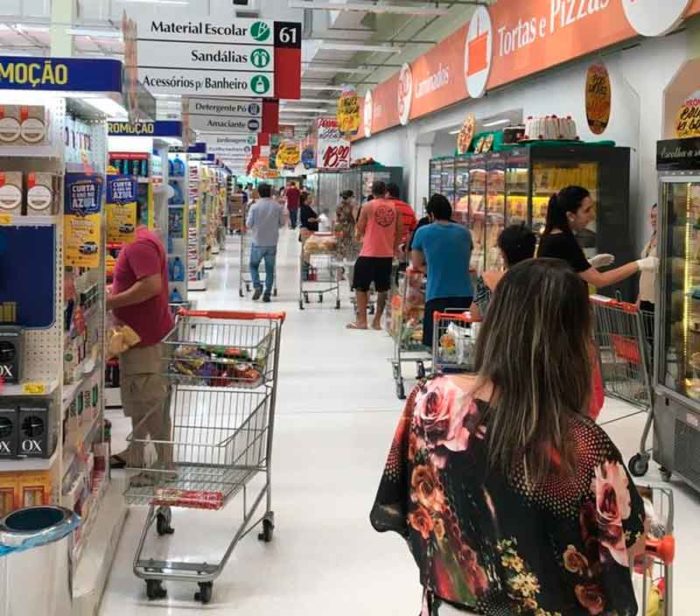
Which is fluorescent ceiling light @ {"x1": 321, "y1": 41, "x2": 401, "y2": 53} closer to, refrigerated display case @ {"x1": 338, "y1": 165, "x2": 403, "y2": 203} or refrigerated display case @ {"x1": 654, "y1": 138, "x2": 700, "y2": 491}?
refrigerated display case @ {"x1": 338, "y1": 165, "x2": 403, "y2": 203}

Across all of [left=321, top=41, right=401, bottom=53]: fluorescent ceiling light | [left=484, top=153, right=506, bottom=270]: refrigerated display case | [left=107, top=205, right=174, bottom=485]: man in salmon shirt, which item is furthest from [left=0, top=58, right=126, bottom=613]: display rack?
[left=321, top=41, right=401, bottom=53]: fluorescent ceiling light

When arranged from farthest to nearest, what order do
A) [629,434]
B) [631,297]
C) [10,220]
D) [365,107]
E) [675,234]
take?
[365,107]
[631,297]
[629,434]
[675,234]
[10,220]

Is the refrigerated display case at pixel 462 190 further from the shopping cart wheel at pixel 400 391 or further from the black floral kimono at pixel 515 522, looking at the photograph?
the black floral kimono at pixel 515 522

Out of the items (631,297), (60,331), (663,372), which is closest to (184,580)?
(60,331)

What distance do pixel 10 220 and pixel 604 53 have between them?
729 centimetres

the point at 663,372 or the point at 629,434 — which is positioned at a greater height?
the point at 663,372

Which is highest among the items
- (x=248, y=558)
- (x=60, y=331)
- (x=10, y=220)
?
(x=10, y=220)

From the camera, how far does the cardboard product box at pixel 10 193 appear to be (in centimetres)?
325

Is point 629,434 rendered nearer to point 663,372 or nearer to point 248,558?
point 663,372

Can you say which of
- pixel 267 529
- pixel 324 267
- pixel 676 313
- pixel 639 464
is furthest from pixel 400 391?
pixel 324 267

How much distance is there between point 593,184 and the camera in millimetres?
8711

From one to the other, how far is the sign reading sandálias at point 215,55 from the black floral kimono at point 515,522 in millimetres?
7594

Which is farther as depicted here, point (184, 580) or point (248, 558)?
point (248, 558)

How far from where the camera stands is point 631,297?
28.5 ft
